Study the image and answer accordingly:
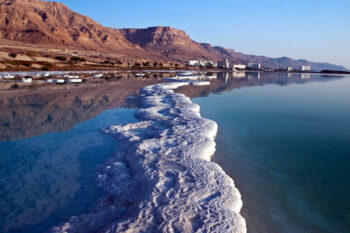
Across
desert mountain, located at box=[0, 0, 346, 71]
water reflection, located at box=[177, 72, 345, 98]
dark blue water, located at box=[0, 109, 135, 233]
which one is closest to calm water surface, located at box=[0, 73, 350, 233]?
dark blue water, located at box=[0, 109, 135, 233]

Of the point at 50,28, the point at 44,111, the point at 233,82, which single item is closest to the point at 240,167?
the point at 44,111

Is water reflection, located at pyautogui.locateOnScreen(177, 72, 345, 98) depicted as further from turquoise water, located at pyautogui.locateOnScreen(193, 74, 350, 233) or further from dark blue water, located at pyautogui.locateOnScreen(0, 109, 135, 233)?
dark blue water, located at pyautogui.locateOnScreen(0, 109, 135, 233)

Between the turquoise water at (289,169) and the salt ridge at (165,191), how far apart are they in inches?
15.1

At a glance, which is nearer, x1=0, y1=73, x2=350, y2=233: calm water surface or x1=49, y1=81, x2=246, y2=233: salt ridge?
x1=49, y1=81, x2=246, y2=233: salt ridge

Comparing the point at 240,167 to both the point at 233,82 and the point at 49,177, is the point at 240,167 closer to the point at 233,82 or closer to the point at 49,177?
the point at 49,177

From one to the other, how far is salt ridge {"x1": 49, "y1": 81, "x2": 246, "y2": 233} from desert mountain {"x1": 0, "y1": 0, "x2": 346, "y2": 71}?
89.8 metres

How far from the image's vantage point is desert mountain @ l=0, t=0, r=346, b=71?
82.8 m

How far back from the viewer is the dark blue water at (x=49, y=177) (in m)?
3.34

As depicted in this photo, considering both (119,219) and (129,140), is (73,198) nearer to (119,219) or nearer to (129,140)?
(119,219)

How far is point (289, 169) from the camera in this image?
183 inches

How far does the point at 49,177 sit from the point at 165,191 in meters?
2.38

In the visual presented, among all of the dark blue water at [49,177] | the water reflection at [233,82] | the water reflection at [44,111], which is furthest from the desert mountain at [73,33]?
the dark blue water at [49,177]

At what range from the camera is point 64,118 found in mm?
8695

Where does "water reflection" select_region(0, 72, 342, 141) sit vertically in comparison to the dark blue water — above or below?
above
